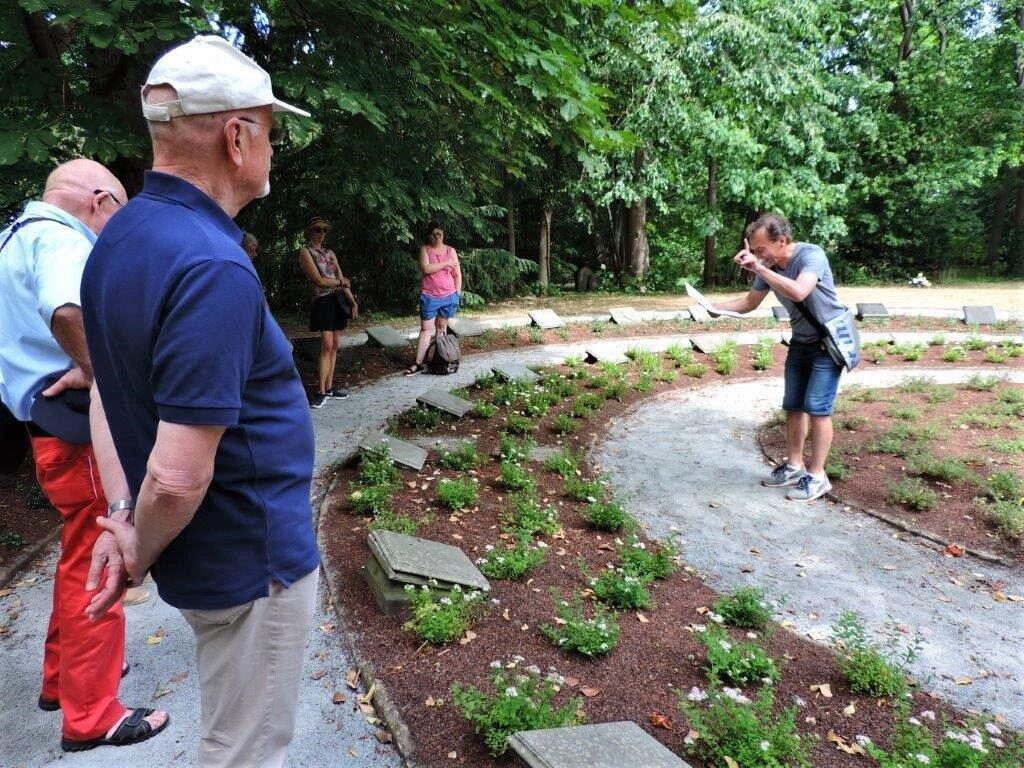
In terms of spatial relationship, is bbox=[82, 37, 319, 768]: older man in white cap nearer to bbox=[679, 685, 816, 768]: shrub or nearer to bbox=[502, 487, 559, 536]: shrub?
bbox=[679, 685, 816, 768]: shrub

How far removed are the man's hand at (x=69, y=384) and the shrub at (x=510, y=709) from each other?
1944 mm

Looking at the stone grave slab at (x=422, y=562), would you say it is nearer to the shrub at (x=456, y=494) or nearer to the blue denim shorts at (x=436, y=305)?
the shrub at (x=456, y=494)

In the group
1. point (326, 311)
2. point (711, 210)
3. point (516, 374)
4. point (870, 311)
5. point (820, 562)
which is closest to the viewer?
point (820, 562)

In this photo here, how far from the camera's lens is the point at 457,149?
893 cm

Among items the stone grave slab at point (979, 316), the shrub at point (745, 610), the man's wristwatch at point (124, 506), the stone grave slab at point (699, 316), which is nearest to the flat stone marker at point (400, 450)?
the shrub at point (745, 610)

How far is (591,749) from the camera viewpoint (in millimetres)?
2396

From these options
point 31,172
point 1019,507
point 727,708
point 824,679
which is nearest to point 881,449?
point 1019,507

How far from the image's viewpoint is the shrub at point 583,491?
5465 millimetres

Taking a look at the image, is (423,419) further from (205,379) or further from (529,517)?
(205,379)

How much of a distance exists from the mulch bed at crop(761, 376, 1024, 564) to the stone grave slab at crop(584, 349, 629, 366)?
3298 millimetres

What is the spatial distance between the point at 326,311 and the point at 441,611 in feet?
16.8

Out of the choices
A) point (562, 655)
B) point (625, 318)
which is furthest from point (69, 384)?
point (625, 318)

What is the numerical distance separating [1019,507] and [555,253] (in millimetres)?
18920

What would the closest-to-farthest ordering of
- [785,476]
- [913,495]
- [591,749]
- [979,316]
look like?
[591,749] < [913,495] < [785,476] < [979,316]
